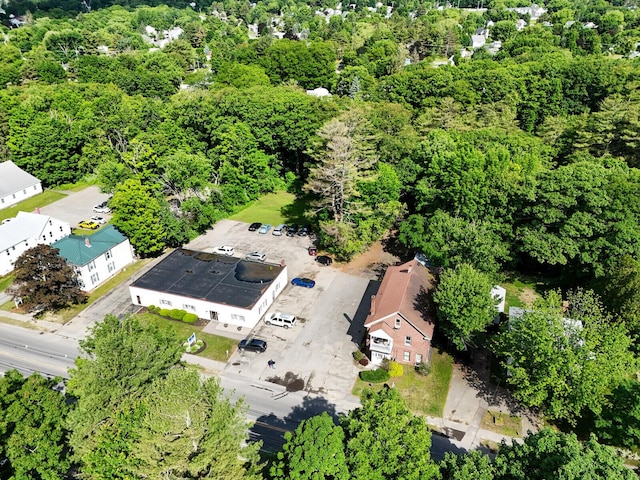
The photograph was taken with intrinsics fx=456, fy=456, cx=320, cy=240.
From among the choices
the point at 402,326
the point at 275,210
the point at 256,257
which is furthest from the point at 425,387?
the point at 275,210

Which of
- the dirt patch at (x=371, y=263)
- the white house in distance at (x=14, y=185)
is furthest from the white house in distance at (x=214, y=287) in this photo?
the white house in distance at (x=14, y=185)

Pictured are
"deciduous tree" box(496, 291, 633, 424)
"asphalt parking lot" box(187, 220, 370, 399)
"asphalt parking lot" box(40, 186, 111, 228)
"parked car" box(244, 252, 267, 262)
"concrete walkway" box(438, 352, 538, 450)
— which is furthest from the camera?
"asphalt parking lot" box(40, 186, 111, 228)

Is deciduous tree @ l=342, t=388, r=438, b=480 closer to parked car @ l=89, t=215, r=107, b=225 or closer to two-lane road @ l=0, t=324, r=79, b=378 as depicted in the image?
two-lane road @ l=0, t=324, r=79, b=378

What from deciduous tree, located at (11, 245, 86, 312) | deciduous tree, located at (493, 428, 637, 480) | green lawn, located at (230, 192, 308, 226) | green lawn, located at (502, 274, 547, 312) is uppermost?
deciduous tree, located at (493, 428, 637, 480)

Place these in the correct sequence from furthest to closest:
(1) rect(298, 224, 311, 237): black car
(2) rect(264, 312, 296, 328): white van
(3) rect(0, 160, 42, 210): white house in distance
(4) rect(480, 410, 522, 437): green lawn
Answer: (3) rect(0, 160, 42, 210): white house in distance
(1) rect(298, 224, 311, 237): black car
(2) rect(264, 312, 296, 328): white van
(4) rect(480, 410, 522, 437): green lawn

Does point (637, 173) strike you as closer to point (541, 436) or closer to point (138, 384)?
point (541, 436)

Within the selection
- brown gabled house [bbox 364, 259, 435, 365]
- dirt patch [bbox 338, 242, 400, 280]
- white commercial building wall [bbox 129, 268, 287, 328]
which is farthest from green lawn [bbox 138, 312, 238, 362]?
dirt patch [bbox 338, 242, 400, 280]

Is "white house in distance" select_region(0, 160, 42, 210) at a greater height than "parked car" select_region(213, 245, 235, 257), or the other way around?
"white house in distance" select_region(0, 160, 42, 210)

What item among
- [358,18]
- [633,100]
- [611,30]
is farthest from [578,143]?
[358,18]

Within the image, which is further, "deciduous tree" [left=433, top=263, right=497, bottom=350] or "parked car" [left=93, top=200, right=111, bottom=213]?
"parked car" [left=93, top=200, right=111, bottom=213]
